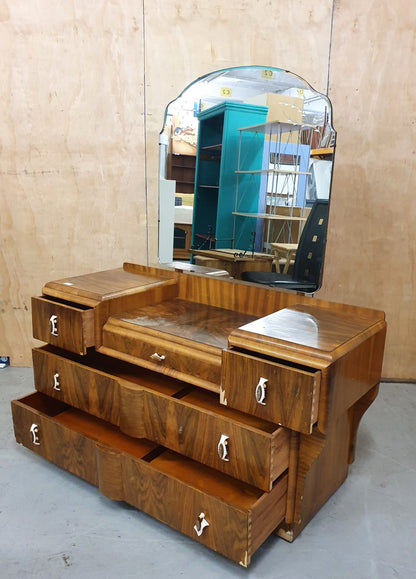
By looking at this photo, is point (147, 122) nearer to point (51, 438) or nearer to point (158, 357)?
point (158, 357)

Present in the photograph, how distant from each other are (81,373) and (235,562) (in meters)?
0.75

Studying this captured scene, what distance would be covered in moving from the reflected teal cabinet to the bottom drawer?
84 cm

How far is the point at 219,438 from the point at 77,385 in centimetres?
59

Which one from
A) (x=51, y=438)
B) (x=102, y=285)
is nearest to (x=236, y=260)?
(x=102, y=285)

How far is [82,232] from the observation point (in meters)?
2.39

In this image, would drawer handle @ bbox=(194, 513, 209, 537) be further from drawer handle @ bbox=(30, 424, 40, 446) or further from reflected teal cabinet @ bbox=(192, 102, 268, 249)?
reflected teal cabinet @ bbox=(192, 102, 268, 249)

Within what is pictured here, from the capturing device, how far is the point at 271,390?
1.16 m

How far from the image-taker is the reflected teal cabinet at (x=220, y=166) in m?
1.77

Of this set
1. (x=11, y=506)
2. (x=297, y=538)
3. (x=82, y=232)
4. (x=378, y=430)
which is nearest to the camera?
(x=297, y=538)

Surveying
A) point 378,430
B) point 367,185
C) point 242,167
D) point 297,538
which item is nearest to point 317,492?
point 297,538

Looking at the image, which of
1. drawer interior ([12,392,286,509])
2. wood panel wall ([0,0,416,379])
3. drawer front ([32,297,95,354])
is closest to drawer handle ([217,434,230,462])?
drawer interior ([12,392,286,509])

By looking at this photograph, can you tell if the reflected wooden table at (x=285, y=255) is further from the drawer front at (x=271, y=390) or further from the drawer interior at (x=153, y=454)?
the drawer interior at (x=153, y=454)

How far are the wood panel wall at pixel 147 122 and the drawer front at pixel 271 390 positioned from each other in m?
1.15

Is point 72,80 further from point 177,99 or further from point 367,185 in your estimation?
point 367,185
